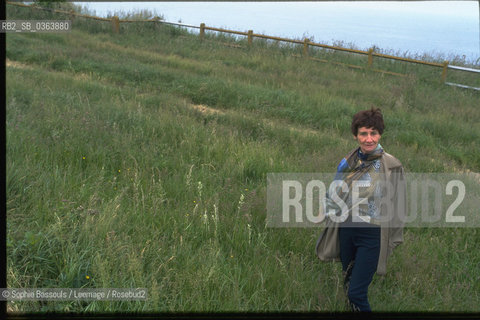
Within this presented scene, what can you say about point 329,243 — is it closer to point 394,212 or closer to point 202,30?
point 394,212

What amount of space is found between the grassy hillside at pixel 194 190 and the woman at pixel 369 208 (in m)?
0.39

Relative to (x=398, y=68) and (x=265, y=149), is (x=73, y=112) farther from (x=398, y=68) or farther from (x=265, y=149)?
(x=398, y=68)

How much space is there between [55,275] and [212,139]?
3619mm

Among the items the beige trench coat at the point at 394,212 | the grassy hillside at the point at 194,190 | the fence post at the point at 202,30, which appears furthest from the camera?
the fence post at the point at 202,30

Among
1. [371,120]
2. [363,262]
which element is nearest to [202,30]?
[371,120]

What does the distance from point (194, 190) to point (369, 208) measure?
2162mm

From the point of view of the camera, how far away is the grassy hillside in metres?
3.01

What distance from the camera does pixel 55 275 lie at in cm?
297

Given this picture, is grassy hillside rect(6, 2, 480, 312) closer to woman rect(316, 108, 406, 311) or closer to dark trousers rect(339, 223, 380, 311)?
dark trousers rect(339, 223, 380, 311)

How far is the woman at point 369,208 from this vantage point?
2.86 m

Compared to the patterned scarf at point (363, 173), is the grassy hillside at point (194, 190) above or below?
below

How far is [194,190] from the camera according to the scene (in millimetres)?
4531

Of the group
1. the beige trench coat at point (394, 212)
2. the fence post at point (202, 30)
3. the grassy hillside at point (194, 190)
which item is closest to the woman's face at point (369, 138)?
the beige trench coat at point (394, 212)

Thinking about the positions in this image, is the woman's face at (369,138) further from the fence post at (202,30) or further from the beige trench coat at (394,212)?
the fence post at (202,30)
